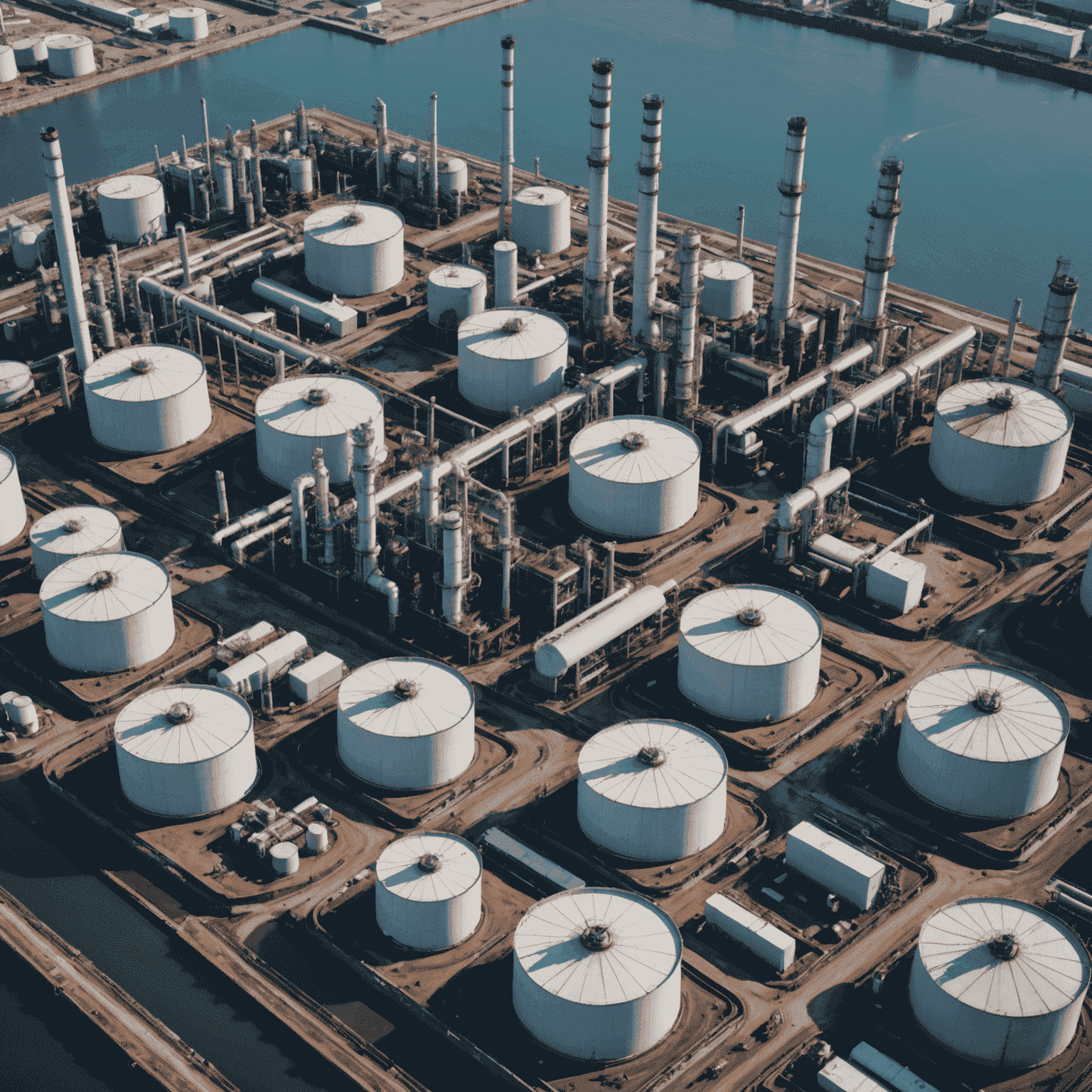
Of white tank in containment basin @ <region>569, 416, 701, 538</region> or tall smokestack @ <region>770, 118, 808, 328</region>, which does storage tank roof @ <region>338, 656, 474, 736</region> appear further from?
tall smokestack @ <region>770, 118, 808, 328</region>

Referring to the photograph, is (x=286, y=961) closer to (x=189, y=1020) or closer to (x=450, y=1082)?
(x=189, y=1020)

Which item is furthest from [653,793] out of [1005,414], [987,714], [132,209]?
[132,209]

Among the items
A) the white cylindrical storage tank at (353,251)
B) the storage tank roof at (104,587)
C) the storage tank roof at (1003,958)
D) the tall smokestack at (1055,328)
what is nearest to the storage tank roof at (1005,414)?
the tall smokestack at (1055,328)

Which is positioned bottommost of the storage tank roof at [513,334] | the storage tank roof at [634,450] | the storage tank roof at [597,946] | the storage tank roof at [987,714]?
the storage tank roof at [597,946]

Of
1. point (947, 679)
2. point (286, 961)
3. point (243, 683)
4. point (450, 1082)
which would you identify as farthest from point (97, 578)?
point (947, 679)

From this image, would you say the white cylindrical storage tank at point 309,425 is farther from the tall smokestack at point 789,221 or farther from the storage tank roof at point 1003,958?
the storage tank roof at point 1003,958

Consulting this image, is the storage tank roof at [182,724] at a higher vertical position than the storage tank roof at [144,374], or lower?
lower
